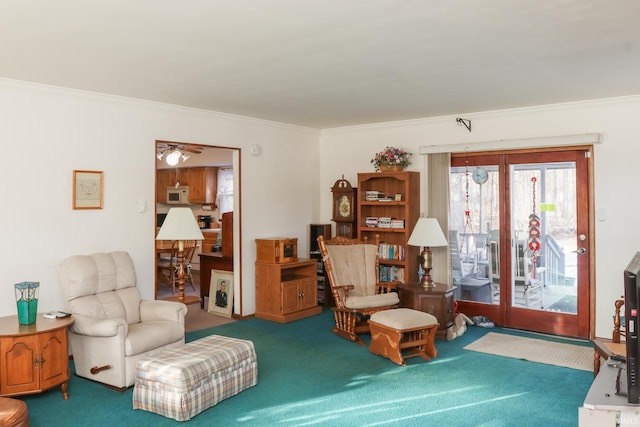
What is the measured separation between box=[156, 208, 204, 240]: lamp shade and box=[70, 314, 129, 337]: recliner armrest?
2.91 feet

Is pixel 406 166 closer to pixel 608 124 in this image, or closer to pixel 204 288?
pixel 608 124

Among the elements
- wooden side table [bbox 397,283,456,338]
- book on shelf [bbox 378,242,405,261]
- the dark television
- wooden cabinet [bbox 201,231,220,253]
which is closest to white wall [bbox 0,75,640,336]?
book on shelf [bbox 378,242,405,261]

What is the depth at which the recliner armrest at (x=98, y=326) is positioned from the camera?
12.6 ft

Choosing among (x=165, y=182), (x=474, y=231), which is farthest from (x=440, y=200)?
(x=165, y=182)

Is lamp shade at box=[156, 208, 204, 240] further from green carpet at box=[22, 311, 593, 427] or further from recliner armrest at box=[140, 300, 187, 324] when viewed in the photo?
green carpet at box=[22, 311, 593, 427]

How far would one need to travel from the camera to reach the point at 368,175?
262 inches

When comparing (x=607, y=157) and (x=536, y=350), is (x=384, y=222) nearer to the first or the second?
(x=536, y=350)

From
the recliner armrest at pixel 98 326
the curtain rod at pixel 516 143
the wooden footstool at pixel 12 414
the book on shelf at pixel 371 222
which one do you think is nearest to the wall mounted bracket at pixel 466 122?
the curtain rod at pixel 516 143

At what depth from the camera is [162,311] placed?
449cm

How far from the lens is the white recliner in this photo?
388 cm

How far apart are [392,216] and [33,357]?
179 inches

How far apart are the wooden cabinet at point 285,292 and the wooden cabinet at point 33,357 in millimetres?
2770

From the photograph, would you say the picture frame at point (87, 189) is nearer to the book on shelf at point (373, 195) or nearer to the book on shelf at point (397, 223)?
the book on shelf at point (373, 195)

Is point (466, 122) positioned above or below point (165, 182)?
above
